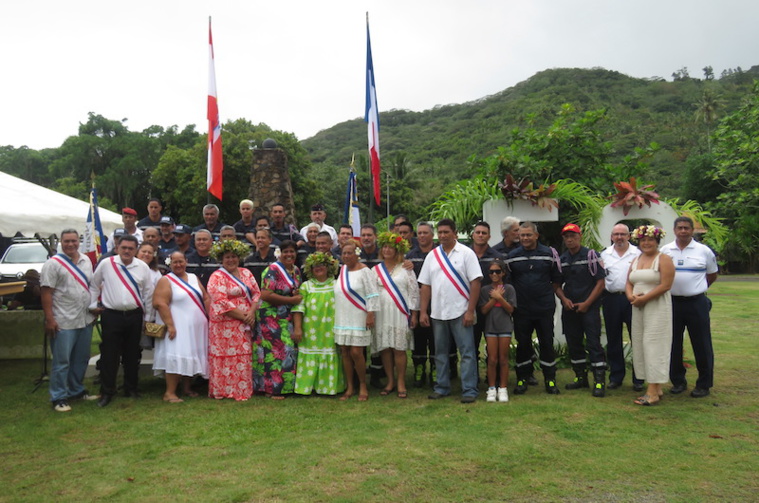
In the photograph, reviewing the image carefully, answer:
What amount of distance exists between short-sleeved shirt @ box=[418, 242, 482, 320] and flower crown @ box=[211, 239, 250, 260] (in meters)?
2.04

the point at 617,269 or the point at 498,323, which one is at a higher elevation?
the point at 617,269

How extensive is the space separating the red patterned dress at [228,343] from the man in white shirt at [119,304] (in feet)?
2.45

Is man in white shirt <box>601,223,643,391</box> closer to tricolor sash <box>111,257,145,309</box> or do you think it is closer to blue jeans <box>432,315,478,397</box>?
blue jeans <box>432,315,478,397</box>

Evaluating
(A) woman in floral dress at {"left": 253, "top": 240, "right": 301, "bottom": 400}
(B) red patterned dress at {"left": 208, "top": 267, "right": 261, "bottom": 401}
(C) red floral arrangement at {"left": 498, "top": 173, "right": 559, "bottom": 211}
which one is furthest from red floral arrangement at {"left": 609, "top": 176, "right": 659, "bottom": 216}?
(B) red patterned dress at {"left": 208, "top": 267, "right": 261, "bottom": 401}

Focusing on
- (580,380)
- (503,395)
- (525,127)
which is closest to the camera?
(503,395)

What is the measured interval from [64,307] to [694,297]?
6421mm

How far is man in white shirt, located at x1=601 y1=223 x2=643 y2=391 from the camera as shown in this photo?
20.9ft

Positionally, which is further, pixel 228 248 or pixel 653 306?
pixel 228 248

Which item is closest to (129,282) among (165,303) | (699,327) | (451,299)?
(165,303)

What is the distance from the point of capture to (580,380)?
6633 mm

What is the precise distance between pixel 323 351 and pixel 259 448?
5.87 ft

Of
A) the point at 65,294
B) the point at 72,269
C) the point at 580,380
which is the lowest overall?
the point at 580,380

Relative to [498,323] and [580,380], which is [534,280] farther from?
[580,380]

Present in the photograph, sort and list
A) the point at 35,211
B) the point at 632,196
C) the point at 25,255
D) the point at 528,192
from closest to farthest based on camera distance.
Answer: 1. the point at 632,196
2. the point at 528,192
3. the point at 35,211
4. the point at 25,255
